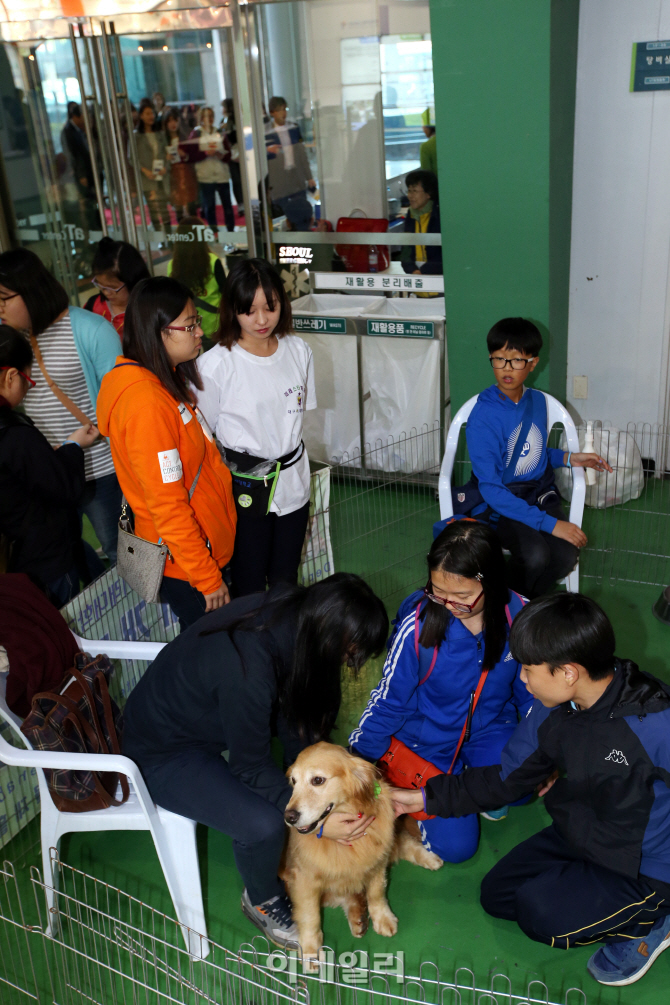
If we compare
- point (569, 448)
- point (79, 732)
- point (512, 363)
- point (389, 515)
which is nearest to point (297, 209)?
point (389, 515)

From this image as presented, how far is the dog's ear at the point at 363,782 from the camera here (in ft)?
6.58

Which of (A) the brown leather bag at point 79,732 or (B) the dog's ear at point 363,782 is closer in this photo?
(B) the dog's ear at point 363,782

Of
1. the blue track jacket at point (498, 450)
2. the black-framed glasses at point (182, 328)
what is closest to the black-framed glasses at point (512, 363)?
the blue track jacket at point (498, 450)

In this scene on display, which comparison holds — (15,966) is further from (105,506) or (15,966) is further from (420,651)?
(105,506)

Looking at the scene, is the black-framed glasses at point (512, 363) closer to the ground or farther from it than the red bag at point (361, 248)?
closer to the ground

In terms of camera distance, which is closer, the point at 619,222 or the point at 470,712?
the point at 470,712

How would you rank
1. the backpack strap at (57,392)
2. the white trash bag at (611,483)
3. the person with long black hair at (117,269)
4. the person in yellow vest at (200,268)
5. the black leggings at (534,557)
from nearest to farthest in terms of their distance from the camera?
the backpack strap at (57,392)
the black leggings at (534,557)
the person with long black hair at (117,269)
the white trash bag at (611,483)
the person in yellow vest at (200,268)

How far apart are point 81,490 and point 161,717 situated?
964 millimetres

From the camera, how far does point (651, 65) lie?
4133 mm

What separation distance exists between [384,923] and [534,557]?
4.81 ft

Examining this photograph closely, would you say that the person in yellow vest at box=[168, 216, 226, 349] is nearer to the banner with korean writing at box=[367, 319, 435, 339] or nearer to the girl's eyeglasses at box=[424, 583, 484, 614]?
the banner with korean writing at box=[367, 319, 435, 339]

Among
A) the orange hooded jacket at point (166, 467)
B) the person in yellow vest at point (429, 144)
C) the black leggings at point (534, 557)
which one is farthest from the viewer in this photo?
the person in yellow vest at point (429, 144)

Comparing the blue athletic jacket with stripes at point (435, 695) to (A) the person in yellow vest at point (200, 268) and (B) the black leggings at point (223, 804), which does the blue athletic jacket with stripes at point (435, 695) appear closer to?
(B) the black leggings at point (223, 804)

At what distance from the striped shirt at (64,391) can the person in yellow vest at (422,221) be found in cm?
223
